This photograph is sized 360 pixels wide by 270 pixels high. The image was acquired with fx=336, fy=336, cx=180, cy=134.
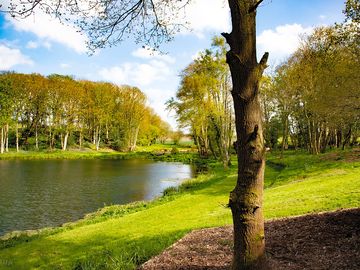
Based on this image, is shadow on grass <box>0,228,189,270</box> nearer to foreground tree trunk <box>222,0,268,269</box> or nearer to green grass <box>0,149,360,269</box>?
green grass <box>0,149,360,269</box>

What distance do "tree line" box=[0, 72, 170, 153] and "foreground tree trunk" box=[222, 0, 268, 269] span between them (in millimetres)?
71117

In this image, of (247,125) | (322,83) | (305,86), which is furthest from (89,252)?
(305,86)

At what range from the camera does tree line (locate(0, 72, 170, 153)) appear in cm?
7456

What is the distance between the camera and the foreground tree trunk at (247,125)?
5449 mm

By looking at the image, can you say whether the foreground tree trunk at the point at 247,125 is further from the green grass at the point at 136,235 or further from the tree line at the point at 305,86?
the tree line at the point at 305,86

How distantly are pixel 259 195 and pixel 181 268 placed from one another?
278cm

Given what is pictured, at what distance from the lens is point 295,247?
7426 millimetres

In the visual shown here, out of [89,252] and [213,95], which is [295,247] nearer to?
[89,252]

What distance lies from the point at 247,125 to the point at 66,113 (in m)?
82.6

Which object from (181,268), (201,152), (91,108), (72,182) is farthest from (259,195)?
(91,108)

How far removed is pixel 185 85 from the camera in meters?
54.1

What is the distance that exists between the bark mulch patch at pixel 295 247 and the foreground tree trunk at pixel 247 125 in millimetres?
1343

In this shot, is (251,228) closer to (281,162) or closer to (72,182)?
(72,182)

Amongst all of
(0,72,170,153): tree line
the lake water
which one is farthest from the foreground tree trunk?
(0,72,170,153): tree line
